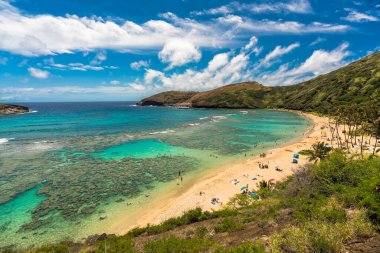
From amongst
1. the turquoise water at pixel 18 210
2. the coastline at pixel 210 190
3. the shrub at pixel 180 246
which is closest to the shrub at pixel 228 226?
the shrub at pixel 180 246

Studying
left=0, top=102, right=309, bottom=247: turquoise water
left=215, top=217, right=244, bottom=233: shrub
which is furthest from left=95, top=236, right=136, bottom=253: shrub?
left=0, top=102, right=309, bottom=247: turquoise water

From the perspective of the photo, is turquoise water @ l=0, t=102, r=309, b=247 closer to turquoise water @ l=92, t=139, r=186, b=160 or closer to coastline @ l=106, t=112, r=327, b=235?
turquoise water @ l=92, t=139, r=186, b=160

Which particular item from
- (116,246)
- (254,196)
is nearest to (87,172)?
(116,246)

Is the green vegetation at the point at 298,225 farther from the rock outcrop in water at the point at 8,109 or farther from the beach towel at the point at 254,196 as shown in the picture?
the rock outcrop in water at the point at 8,109

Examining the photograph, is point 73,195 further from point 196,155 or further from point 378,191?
point 378,191

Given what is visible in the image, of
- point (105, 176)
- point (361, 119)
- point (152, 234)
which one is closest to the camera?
point (152, 234)

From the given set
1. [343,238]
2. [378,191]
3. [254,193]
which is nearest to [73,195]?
[254,193]

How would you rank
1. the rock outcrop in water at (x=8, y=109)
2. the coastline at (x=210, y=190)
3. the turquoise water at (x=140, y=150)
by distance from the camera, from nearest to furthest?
the coastline at (x=210, y=190)
the turquoise water at (x=140, y=150)
the rock outcrop in water at (x=8, y=109)
